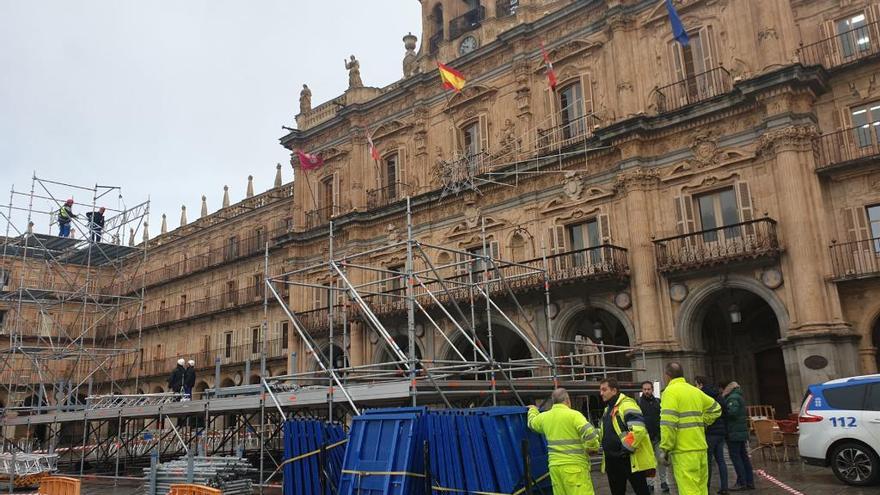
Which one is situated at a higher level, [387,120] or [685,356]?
[387,120]

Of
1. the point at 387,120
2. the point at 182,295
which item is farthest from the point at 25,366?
the point at 387,120

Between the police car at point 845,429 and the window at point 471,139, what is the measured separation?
15203 millimetres

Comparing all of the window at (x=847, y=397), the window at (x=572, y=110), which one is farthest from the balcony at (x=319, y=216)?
the window at (x=847, y=397)

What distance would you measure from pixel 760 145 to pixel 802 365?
5535 millimetres

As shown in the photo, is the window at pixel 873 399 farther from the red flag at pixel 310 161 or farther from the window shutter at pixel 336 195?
the window shutter at pixel 336 195

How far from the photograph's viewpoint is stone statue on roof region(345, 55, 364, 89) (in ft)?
95.8

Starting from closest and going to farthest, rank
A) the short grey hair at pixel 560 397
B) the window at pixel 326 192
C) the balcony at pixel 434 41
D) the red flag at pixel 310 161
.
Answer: the short grey hair at pixel 560 397 < the red flag at pixel 310 161 < the balcony at pixel 434 41 < the window at pixel 326 192

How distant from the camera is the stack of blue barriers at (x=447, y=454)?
8.77 m

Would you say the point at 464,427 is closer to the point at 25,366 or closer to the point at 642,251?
the point at 642,251

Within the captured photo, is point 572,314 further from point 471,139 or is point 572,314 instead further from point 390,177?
point 390,177

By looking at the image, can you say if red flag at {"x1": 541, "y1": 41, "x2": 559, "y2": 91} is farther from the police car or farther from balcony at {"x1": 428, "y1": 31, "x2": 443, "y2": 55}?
the police car

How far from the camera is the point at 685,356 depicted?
18281mm

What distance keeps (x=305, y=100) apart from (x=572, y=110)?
13.9 metres

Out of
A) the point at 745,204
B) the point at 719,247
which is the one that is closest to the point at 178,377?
the point at 719,247
